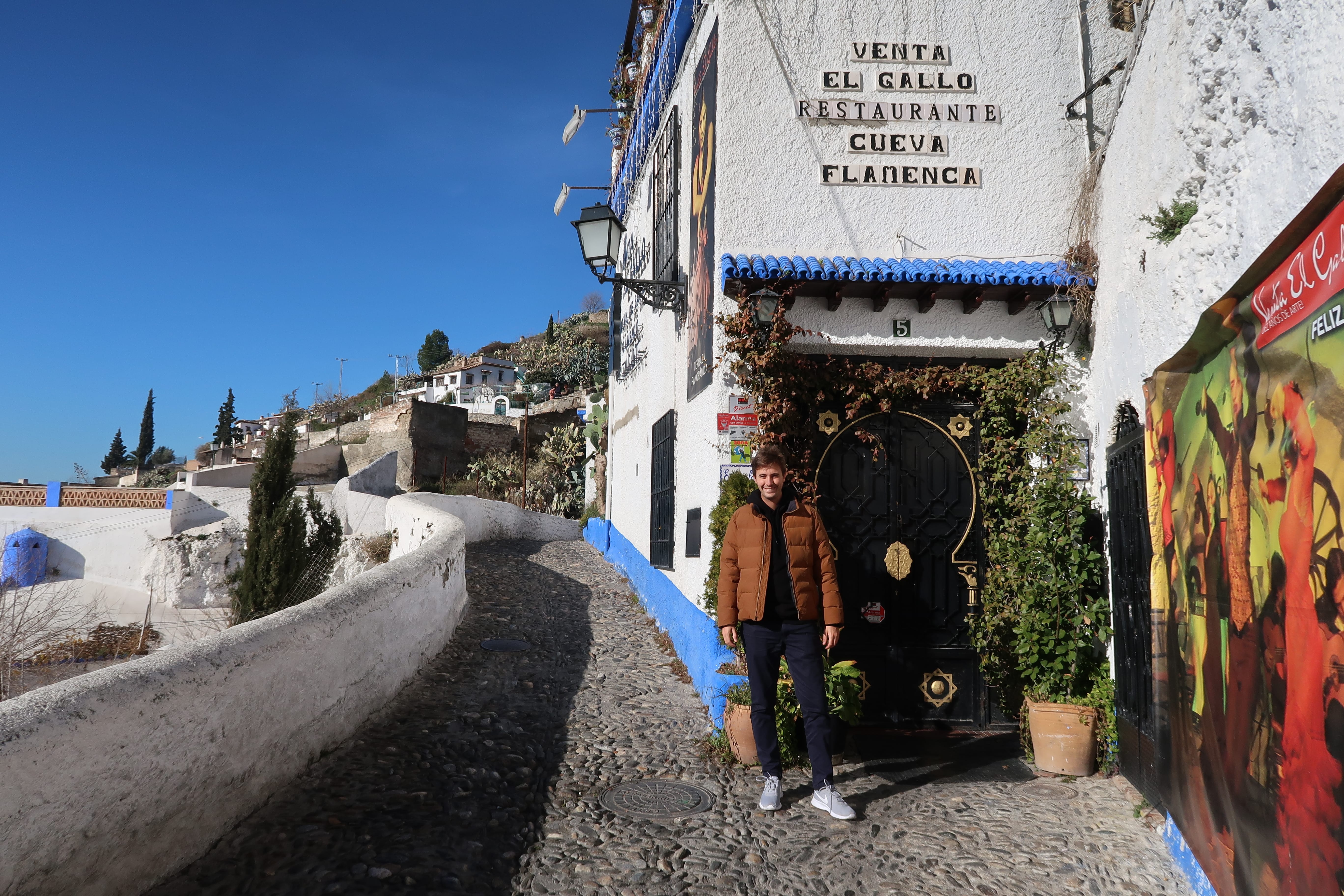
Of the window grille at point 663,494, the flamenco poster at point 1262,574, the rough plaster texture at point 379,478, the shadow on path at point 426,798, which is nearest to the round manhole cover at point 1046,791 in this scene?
the flamenco poster at point 1262,574

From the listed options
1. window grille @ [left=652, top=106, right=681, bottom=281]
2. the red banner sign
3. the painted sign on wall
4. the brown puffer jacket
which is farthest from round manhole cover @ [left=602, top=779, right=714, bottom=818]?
window grille @ [left=652, top=106, right=681, bottom=281]

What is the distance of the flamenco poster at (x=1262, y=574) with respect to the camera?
2.38 m

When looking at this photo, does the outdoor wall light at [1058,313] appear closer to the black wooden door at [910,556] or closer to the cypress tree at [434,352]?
the black wooden door at [910,556]

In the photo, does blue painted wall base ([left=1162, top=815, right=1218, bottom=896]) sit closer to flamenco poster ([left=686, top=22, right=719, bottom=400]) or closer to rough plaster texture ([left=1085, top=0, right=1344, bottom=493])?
rough plaster texture ([left=1085, top=0, right=1344, bottom=493])

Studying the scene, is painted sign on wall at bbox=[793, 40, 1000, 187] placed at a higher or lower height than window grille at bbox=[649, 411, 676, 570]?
higher

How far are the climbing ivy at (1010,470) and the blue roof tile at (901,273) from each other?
0.84 ft

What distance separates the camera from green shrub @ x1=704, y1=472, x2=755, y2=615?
5590mm

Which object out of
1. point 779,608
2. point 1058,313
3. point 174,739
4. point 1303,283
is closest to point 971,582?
point 1058,313

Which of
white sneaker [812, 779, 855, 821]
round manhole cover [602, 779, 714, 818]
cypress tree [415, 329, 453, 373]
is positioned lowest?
round manhole cover [602, 779, 714, 818]

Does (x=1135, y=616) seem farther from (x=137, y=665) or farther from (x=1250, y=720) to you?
(x=137, y=665)

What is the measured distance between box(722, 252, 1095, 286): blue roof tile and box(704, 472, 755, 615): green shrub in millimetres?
1403

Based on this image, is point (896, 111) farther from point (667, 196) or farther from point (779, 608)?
point (779, 608)

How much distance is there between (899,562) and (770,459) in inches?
76.6

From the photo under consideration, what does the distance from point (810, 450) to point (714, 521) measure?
2.97 ft
